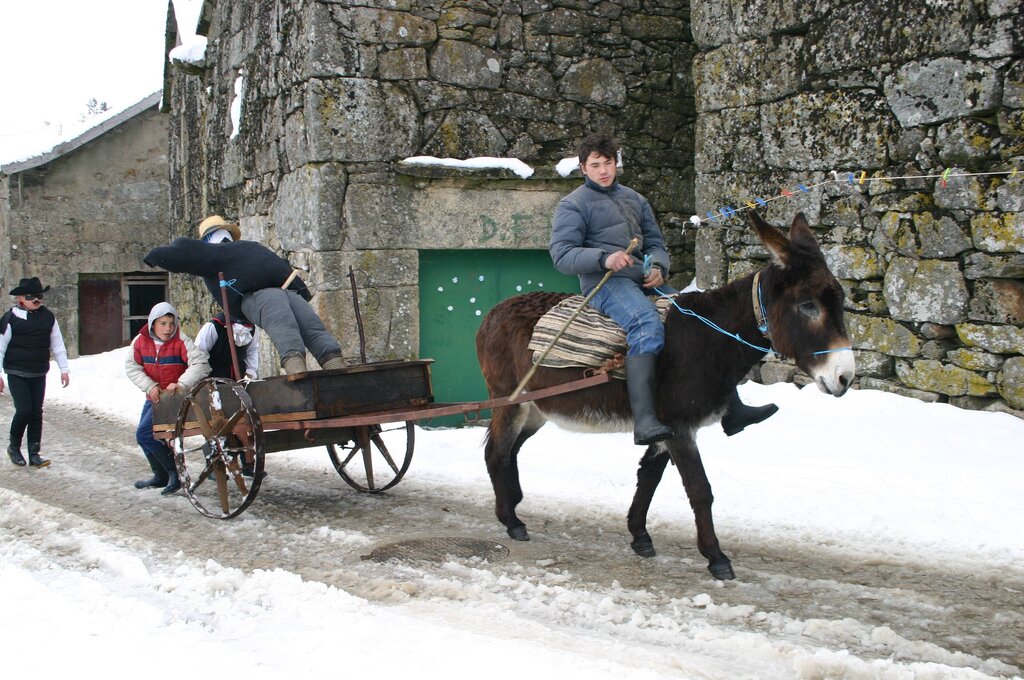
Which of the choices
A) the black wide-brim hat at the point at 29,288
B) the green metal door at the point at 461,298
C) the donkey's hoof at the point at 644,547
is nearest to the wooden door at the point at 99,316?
the black wide-brim hat at the point at 29,288

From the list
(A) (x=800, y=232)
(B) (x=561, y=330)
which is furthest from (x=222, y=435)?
(A) (x=800, y=232)

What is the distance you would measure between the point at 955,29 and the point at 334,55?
5.55 m

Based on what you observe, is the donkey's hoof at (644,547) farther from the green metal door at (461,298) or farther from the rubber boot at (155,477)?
the green metal door at (461,298)

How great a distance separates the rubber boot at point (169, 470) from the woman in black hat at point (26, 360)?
1828 millimetres

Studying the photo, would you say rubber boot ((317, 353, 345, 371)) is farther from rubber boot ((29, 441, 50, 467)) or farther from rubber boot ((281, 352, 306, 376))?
rubber boot ((29, 441, 50, 467))

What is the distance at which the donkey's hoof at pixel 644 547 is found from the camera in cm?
545

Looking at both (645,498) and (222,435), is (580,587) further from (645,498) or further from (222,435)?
(222,435)

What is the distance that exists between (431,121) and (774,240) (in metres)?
5.57

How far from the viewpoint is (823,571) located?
5.13 metres

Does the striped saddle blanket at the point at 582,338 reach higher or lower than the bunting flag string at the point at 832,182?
lower

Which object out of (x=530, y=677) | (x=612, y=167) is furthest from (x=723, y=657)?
(x=612, y=167)

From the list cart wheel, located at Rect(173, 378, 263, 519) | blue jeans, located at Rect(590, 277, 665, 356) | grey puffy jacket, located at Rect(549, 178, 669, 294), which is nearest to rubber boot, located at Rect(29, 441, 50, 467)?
cart wheel, located at Rect(173, 378, 263, 519)

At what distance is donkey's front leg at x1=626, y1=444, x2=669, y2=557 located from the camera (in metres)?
5.48

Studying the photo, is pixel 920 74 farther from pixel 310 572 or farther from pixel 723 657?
pixel 310 572
